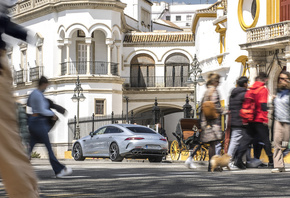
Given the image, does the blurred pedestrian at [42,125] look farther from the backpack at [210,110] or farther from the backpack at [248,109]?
the backpack at [248,109]

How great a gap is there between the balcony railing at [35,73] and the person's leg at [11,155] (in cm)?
4628

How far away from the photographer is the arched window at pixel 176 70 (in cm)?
5856

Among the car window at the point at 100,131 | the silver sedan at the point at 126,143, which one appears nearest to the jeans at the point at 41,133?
the silver sedan at the point at 126,143

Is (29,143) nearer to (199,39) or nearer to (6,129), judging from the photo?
(6,129)

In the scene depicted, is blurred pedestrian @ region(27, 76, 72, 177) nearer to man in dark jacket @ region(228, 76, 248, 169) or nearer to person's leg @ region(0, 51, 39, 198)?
man in dark jacket @ region(228, 76, 248, 169)

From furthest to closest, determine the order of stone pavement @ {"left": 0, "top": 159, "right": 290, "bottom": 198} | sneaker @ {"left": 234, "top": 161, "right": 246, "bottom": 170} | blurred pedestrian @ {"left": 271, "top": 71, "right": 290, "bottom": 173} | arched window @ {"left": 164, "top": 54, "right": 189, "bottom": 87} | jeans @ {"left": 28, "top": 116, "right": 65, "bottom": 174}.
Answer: arched window @ {"left": 164, "top": 54, "right": 189, "bottom": 87}
sneaker @ {"left": 234, "top": 161, "right": 246, "bottom": 170}
blurred pedestrian @ {"left": 271, "top": 71, "right": 290, "bottom": 173}
jeans @ {"left": 28, "top": 116, "right": 65, "bottom": 174}
stone pavement @ {"left": 0, "top": 159, "right": 290, "bottom": 198}

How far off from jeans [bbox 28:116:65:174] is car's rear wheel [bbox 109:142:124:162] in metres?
10.8

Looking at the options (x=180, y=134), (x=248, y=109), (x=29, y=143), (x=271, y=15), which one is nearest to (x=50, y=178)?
(x=29, y=143)

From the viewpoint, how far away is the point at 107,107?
48.5m

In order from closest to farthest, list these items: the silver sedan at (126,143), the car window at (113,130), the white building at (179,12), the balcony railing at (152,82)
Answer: the silver sedan at (126,143) → the car window at (113,130) → the balcony railing at (152,82) → the white building at (179,12)

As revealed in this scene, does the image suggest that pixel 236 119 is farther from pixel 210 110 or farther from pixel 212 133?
pixel 210 110

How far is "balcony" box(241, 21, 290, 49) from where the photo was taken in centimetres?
3141

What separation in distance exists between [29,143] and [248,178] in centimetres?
398

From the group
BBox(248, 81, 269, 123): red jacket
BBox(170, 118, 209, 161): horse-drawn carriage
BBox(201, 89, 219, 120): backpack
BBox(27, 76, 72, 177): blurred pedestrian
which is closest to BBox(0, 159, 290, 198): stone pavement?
BBox(27, 76, 72, 177): blurred pedestrian
